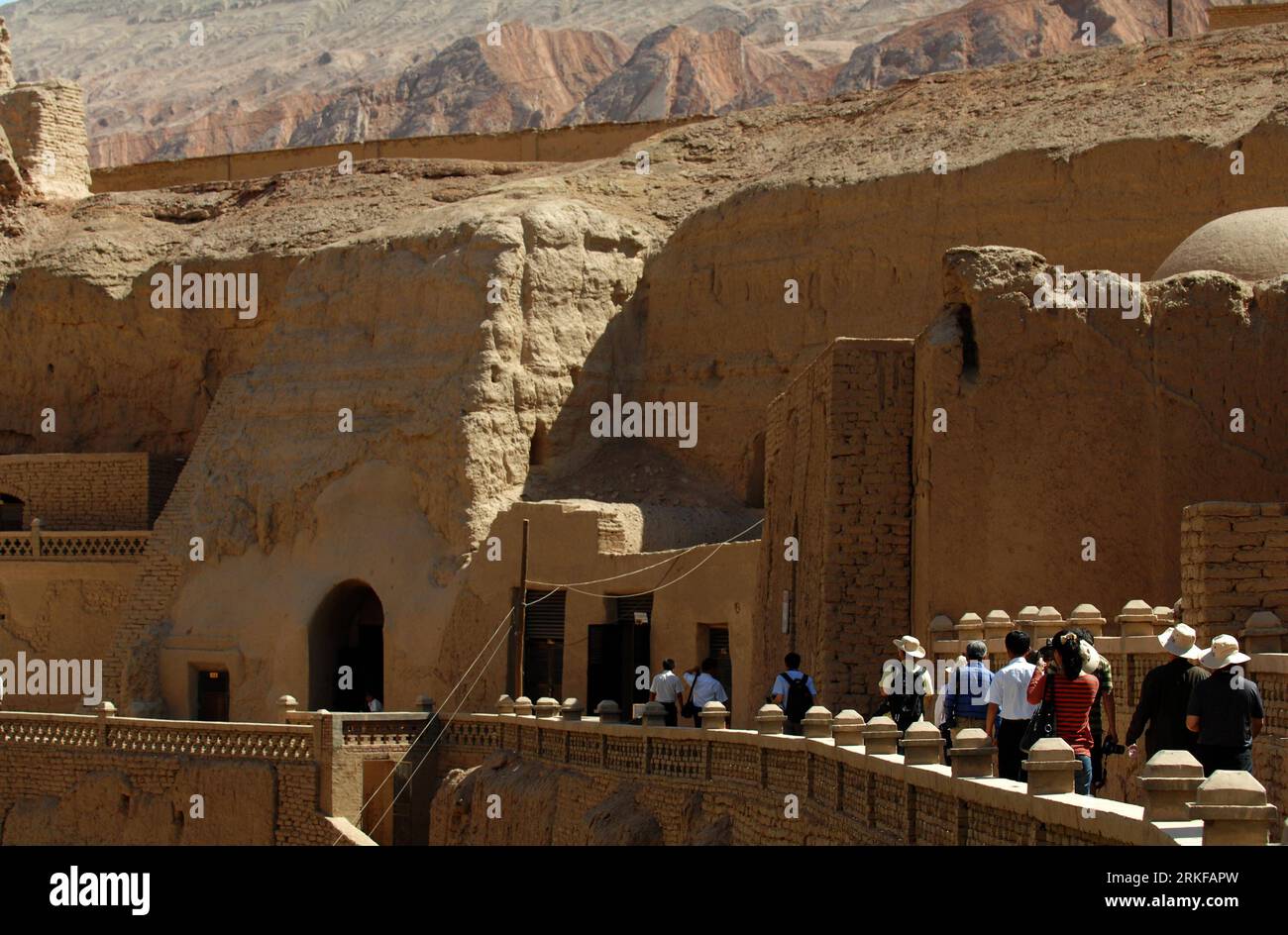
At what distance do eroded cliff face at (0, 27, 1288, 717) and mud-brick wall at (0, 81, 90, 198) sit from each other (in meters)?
6.54

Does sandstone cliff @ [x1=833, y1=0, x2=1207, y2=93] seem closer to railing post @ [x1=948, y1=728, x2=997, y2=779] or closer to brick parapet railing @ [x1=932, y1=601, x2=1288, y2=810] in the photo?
brick parapet railing @ [x1=932, y1=601, x2=1288, y2=810]

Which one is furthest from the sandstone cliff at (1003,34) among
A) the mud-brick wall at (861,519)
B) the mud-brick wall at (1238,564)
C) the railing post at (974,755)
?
the railing post at (974,755)

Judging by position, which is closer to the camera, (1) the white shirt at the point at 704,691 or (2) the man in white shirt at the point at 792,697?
(2) the man in white shirt at the point at 792,697

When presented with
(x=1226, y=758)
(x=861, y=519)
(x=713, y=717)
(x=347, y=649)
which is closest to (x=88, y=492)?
(x=347, y=649)

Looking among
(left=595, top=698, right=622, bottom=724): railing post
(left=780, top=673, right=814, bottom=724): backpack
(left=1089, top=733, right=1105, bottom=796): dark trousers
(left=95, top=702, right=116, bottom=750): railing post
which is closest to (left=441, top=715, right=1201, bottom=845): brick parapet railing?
(left=595, top=698, right=622, bottom=724): railing post

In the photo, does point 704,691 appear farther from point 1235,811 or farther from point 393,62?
point 393,62

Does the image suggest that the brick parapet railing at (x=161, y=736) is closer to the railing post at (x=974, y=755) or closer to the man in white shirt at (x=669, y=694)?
the man in white shirt at (x=669, y=694)

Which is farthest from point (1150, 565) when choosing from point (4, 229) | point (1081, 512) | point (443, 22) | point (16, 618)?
point (443, 22)

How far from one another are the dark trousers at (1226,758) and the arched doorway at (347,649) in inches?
761

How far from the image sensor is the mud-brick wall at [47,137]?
1517 inches

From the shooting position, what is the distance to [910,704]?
14.7 meters

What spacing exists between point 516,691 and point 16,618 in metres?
9.71

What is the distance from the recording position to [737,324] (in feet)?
101

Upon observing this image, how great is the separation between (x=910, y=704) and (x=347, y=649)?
16.2 metres
